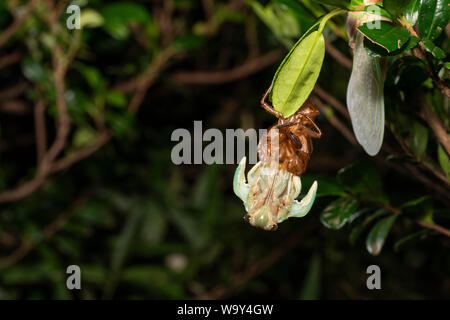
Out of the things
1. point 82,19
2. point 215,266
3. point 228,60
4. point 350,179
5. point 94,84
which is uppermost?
point 228,60

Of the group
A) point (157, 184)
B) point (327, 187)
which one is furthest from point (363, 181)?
point (157, 184)

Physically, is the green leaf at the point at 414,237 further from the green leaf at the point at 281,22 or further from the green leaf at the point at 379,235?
the green leaf at the point at 281,22

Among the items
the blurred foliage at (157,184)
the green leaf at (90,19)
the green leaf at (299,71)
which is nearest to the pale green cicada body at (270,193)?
the green leaf at (299,71)

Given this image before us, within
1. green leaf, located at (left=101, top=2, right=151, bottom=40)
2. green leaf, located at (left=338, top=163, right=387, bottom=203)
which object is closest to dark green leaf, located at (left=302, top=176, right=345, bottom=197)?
green leaf, located at (left=338, top=163, right=387, bottom=203)

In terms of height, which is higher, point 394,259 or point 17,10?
point 17,10

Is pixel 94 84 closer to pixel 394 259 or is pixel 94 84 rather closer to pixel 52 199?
pixel 52 199

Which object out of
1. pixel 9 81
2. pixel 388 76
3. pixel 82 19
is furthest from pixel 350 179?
pixel 9 81

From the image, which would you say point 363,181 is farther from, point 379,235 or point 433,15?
point 433,15

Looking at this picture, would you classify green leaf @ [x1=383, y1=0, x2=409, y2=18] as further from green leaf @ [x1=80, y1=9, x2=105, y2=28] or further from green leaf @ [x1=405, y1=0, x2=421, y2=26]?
green leaf @ [x1=80, y1=9, x2=105, y2=28]
